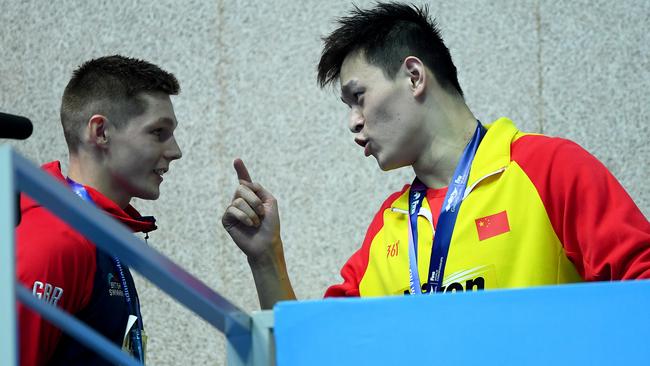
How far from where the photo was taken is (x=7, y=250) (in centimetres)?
66

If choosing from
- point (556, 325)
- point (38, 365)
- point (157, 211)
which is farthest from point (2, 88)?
point (556, 325)

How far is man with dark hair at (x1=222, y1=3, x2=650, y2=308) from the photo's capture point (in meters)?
1.50

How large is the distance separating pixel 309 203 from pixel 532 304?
1962mm

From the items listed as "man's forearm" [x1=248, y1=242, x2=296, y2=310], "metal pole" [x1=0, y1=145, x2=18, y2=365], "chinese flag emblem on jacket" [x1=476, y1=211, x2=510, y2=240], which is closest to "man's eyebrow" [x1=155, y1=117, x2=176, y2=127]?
"man's forearm" [x1=248, y1=242, x2=296, y2=310]

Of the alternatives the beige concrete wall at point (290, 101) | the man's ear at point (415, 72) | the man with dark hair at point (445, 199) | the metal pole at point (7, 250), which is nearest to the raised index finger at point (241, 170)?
the man with dark hair at point (445, 199)

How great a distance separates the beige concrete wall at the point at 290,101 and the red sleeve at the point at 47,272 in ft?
3.90

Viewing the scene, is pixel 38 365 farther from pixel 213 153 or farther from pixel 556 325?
pixel 213 153

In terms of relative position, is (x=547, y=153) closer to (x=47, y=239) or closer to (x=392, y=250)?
(x=392, y=250)

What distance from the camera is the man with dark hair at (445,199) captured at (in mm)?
1503

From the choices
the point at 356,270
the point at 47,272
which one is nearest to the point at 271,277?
the point at 356,270

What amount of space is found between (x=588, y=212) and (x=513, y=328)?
2.15 ft

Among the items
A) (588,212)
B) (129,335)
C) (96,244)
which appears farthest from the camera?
(129,335)

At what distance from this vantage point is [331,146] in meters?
2.83

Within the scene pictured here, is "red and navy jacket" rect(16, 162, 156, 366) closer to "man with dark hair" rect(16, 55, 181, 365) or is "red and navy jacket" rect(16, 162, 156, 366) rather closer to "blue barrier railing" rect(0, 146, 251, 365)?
"man with dark hair" rect(16, 55, 181, 365)
